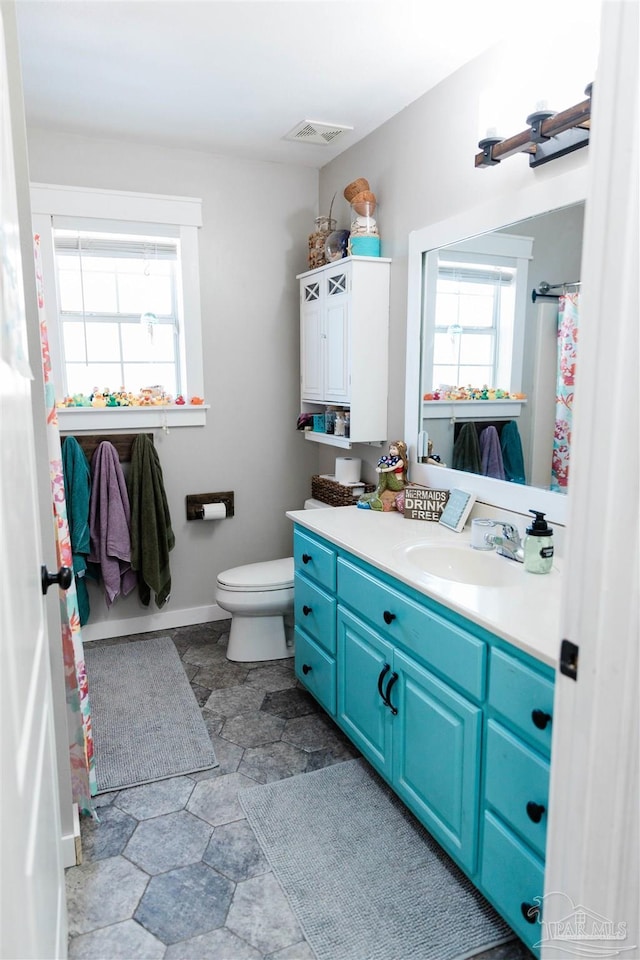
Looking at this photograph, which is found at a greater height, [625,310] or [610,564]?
[625,310]

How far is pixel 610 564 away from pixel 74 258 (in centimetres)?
311

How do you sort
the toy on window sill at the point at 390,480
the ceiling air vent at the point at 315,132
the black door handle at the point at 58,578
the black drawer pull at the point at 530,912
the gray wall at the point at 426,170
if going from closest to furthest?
the black door handle at the point at 58,578 → the black drawer pull at the point at 530,912 → the gray wall at the point at 426,170 → the toy on window sill at the point at 390,480 → the ceiling air vent at the point at 315,132

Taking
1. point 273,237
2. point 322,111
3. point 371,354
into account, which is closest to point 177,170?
point 273,237

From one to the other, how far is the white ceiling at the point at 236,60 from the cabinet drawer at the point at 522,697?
6.55 ft

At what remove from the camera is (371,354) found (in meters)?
2.96

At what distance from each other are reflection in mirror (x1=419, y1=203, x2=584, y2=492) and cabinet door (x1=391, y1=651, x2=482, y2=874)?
2.54 ft

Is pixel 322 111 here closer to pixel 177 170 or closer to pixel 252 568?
pixel 177 170

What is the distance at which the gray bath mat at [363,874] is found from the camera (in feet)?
5.24

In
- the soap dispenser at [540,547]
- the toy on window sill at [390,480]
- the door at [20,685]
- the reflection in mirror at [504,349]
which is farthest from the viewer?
the toy on window sill at [390,480]

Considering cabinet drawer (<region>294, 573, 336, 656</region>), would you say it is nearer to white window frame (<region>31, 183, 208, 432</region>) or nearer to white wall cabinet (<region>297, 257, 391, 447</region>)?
white wall cabinet (<region>297, 257, 391, 447</region>)

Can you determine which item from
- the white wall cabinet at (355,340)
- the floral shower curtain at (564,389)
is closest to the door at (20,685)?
the floral shower curtain at (564,389)

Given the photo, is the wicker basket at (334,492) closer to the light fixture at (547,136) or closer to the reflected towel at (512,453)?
the reflected towel at (512,453)

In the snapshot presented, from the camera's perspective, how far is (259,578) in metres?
3.05

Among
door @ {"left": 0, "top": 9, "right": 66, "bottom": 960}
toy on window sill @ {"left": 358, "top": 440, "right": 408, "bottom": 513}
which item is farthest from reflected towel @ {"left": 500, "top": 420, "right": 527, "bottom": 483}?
door @ {"left": 0, "top": 9, "right": 66, "bottom": 960}
